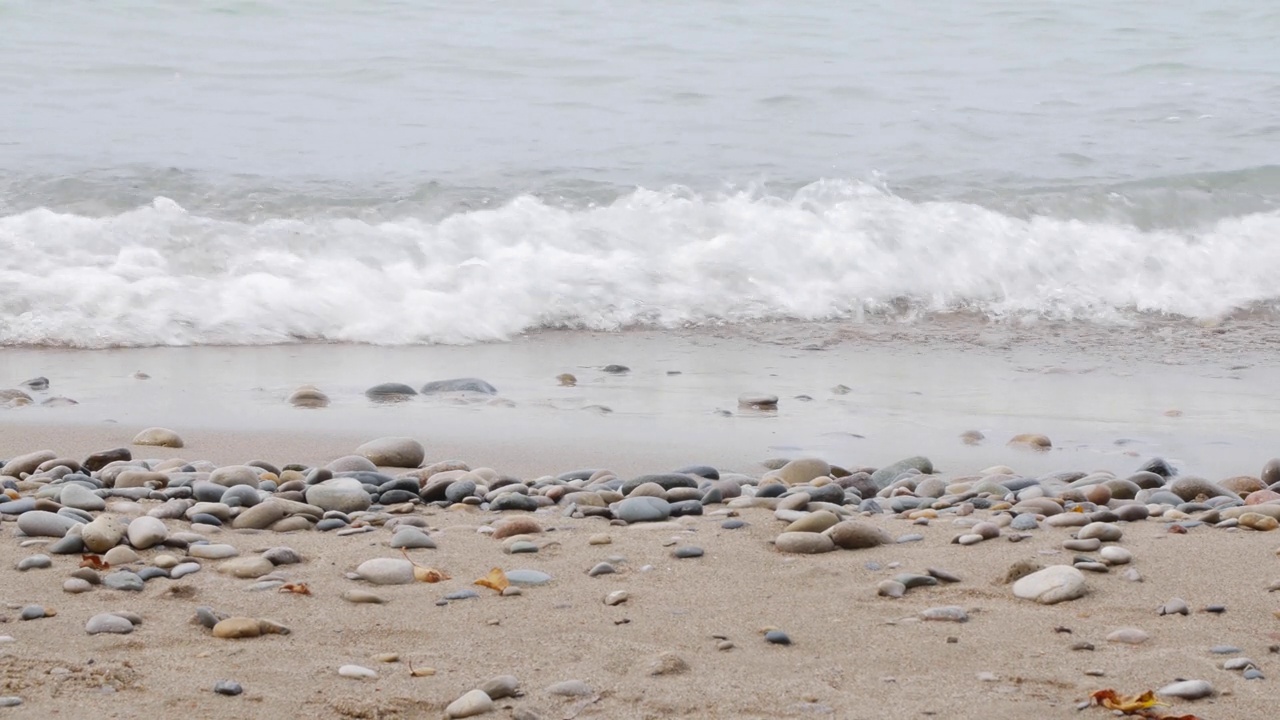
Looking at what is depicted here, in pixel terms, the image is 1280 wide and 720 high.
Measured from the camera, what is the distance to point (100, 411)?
3965 millimetres

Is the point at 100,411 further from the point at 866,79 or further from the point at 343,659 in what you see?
the point at 866,79

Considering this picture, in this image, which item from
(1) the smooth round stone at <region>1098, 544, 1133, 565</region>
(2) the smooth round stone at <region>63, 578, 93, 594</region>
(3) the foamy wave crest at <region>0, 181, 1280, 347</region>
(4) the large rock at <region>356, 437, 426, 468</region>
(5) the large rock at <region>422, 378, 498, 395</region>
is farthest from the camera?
(3) the foamy wave crest at <region>0, 181, 1280, 347</region>

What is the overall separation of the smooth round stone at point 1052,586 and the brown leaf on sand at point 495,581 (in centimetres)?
88

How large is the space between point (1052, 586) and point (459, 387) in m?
2.63

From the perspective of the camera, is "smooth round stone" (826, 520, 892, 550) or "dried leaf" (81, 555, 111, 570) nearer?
"dried leaf" (81, 555, 111, 570)

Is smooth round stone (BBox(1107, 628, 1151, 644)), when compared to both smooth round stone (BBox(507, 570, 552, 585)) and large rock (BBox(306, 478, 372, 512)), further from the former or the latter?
large rock (BBox(306, 478, 372, 512))

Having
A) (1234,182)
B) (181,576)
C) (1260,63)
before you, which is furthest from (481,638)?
(1260,63)

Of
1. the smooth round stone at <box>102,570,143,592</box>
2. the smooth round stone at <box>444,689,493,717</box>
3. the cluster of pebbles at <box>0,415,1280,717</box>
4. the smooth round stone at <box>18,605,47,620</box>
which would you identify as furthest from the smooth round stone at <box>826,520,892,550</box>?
→ the smooth round stone at <box>18,605,47,620</box>

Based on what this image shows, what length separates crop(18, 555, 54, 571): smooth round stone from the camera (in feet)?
7.18

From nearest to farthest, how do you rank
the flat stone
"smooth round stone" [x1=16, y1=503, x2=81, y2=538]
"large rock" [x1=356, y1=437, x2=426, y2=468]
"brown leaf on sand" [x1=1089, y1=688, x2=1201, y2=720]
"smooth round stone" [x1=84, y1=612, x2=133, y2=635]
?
1. "brown leaf on sand" [x1=1089, y1=688, x2=1201, y2=720]
2. "smooth round stone" [x1=84, y1=612, x2=133, y2=635]
3. the flat stone
4. "smooth round stone" [x1=16, y1=503, x2=81, y2=538]
5. "large rock" [x1=356, y1=437, x2=426, y2=468]

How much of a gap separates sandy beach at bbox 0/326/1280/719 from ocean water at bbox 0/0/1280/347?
1844 millimetres

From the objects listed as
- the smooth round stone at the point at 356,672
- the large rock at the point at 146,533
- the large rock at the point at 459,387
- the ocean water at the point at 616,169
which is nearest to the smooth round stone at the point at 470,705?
the smooth round stone at the point at 356,672

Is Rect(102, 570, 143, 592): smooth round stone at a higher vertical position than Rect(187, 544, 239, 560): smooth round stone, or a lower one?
higher

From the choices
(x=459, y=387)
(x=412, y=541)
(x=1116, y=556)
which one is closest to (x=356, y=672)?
(x=412, y=541)
